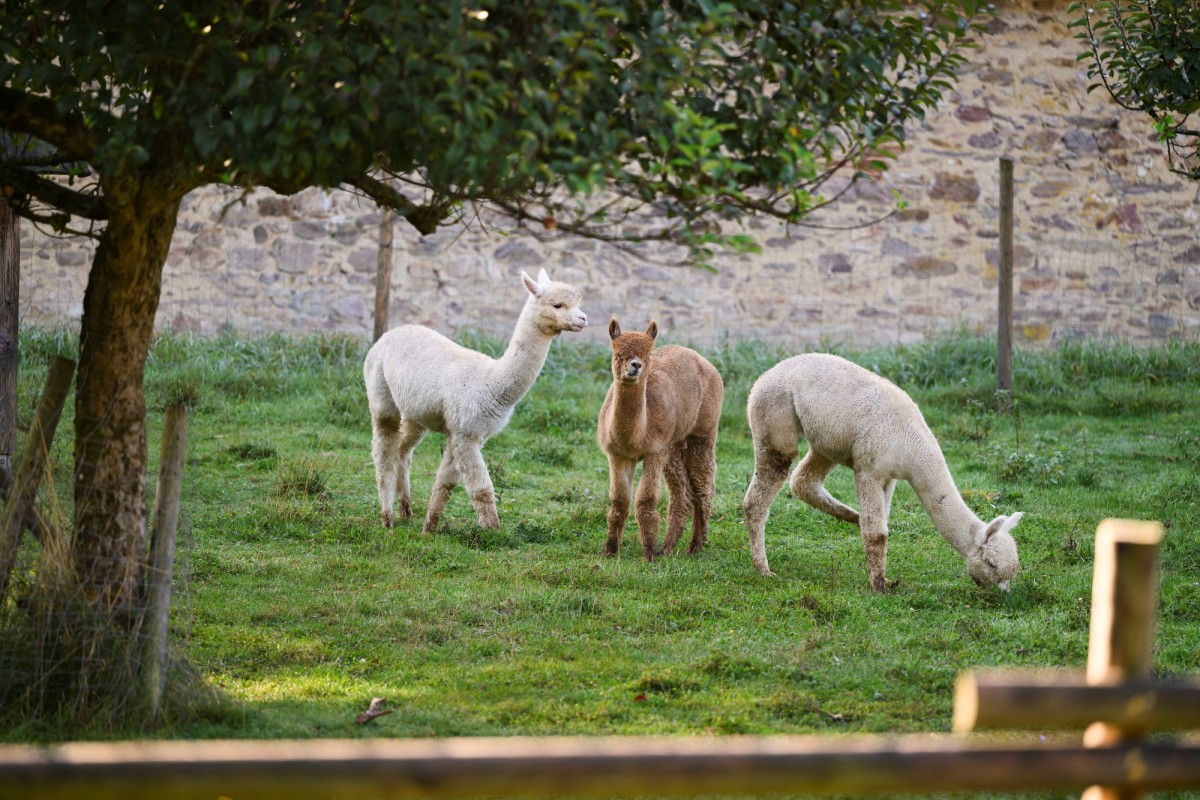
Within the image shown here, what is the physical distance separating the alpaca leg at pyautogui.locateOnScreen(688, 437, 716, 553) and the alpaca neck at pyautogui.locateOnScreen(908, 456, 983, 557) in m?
1.55

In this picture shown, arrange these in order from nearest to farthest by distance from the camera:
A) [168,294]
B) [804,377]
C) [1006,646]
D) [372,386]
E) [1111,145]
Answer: [1006,646]
[804,377]
[372,386]
[168,294]
[1111,145]

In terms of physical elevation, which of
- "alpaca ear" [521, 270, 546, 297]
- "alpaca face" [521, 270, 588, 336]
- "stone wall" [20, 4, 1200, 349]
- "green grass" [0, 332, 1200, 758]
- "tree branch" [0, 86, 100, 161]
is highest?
"stone wall" [20, 4, 1200, 349]

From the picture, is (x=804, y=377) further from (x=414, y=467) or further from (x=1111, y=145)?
(x=1111, y=145)

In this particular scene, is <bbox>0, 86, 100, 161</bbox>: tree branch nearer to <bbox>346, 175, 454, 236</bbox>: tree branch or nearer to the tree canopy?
the tree canopy

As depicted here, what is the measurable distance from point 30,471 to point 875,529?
4505 millimetres

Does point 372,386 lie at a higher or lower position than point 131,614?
higher

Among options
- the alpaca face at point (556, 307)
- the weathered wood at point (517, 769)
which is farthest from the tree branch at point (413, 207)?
the alpaca face at point (556, 307)

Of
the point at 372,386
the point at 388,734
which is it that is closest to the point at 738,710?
the point at 388,734

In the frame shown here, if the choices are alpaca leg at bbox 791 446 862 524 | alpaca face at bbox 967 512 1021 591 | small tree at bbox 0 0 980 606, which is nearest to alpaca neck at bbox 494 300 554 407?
alpaca leg at bbox 791 446 862 524

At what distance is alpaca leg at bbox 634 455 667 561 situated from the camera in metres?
7.66

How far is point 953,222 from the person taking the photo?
14148 millimetres

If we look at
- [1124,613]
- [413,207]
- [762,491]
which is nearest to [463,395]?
[762,491]

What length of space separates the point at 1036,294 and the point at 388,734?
37.5 ft

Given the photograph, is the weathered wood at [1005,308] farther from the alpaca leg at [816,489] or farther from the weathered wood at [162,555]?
the weathered wood at [162,555]
